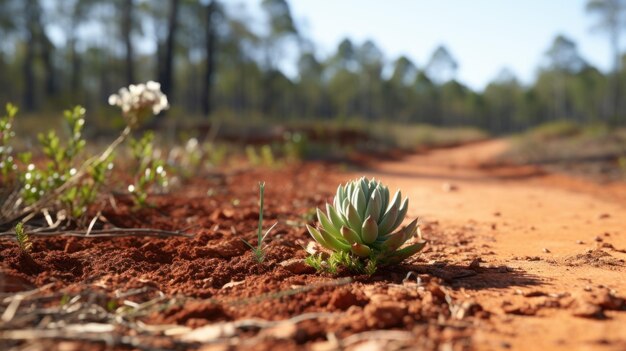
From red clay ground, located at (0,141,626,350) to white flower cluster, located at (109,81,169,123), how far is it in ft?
2.66

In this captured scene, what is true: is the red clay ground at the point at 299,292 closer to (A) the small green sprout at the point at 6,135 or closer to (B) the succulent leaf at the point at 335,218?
(B) the succulent leaf at the point at 335,218

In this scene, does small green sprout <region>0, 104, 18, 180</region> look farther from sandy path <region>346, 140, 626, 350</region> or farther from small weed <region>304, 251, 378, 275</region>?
sandy path <region>346, 140, 626, 350</region>

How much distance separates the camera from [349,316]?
1.91 meters

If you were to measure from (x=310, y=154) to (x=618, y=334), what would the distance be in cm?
1104

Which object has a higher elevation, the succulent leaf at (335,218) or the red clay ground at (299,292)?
the succulent leaf at (335,218)

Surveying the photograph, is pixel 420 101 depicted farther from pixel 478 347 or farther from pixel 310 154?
pixel 478 347

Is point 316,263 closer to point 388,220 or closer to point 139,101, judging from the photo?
point 388,220

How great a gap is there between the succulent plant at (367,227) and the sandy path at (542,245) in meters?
0.43

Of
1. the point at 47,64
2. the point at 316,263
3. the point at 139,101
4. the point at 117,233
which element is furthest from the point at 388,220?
the point at 47,64

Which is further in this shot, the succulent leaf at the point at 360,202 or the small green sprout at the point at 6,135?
the small green sprout at the point at 6,135

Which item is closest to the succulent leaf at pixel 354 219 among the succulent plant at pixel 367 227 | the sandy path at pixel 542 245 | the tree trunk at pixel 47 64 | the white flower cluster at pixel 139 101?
the succulent plant at pixel 367 227

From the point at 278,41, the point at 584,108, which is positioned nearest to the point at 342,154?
the point at 278,41

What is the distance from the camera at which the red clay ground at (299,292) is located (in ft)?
5.56

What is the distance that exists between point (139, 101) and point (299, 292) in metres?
2.08
